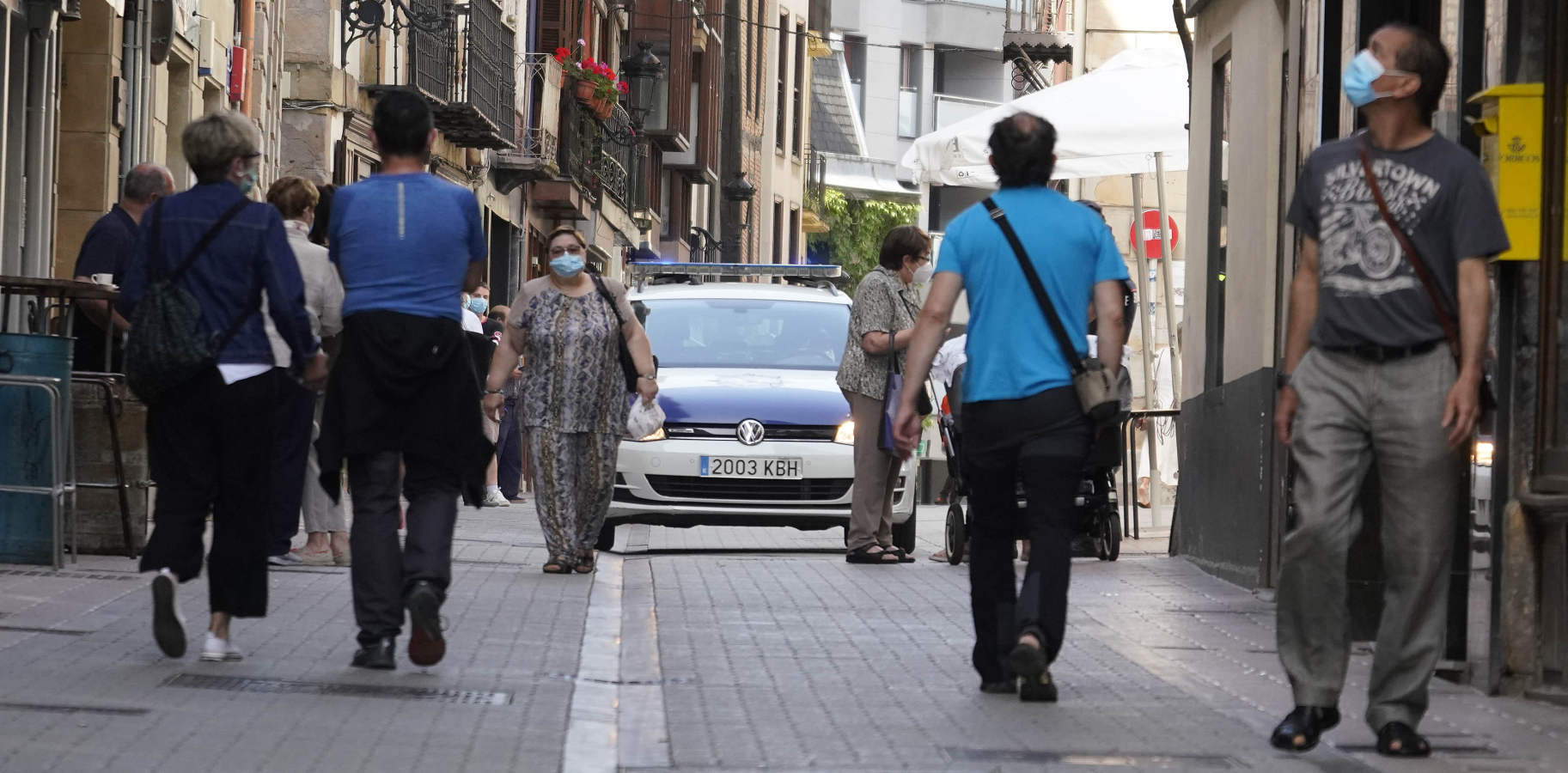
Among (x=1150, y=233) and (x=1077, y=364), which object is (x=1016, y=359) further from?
(x=1150, y=233)

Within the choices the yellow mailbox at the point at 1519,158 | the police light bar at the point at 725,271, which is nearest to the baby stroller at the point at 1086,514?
the police light bar at the point at 725,271

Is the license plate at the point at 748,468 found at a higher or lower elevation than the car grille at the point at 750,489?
higher

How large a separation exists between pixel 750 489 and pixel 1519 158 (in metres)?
7.52

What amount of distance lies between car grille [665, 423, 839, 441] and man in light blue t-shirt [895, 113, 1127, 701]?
718 cm

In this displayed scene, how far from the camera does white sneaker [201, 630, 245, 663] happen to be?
8016 millimetres

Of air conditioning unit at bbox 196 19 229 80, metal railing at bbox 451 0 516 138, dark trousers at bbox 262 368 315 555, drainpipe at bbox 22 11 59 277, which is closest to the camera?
dark trousers at bbox 262 368 315 555

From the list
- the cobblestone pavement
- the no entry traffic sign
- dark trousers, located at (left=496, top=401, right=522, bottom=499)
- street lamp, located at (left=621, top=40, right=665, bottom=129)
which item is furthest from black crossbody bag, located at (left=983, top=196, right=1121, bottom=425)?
street lamp, located at (left=621, top=40, right=665, bottom=129)

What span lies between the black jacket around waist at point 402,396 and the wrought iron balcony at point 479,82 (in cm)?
2022

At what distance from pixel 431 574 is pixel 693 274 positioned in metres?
11.5

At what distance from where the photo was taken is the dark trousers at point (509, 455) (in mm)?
23047

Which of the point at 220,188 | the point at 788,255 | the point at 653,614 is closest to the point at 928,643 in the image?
the point at 653,614

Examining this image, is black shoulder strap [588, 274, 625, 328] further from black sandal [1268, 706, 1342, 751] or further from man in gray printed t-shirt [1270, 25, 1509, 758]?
black sandal [1268, 706, 1342, 751]

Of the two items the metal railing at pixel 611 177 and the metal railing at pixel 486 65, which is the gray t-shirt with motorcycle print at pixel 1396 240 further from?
the metal railing at pixel 611 177

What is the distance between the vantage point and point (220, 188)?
820cm
